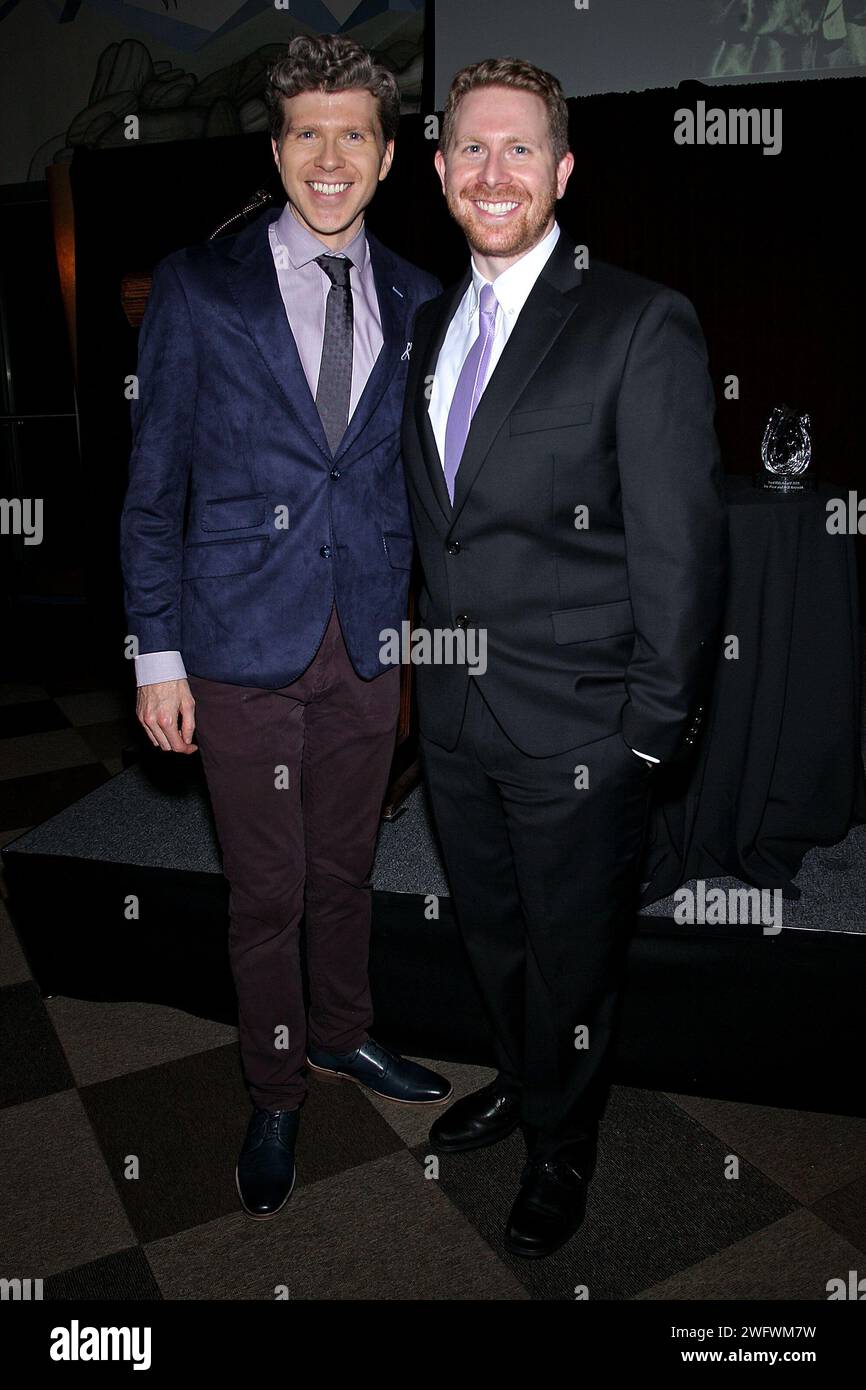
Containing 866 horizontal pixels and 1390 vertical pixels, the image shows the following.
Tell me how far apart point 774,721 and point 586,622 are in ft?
3.00

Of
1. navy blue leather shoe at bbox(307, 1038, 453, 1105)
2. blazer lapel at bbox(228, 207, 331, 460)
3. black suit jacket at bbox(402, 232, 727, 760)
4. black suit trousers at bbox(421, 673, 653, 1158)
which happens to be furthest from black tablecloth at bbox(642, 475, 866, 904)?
blazer lapel at bbox(228, 207, 331, 460)

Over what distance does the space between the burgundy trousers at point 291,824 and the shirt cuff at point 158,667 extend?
5 cm

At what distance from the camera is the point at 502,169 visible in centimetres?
130

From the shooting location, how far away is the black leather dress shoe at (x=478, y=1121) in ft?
5.75

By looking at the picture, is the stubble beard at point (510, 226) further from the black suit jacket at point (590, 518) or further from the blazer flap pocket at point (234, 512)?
Answer: the blazer flap pocket at point (234, 512)

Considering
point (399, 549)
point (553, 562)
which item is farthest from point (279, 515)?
point (553, 562)

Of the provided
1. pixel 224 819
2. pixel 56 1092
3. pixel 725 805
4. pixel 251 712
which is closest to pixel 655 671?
pixel 251 712

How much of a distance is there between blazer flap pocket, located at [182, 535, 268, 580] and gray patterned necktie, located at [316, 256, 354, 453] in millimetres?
194

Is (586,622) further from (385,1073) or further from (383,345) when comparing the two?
(385,1073)

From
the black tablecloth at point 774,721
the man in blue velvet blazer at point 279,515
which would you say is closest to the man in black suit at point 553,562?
the man in blue velvet blazer at point 279,515

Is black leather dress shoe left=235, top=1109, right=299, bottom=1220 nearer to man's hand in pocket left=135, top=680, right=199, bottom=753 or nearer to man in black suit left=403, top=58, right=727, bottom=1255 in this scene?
man in black suit left=403, top=58, right=727, bottom=1255

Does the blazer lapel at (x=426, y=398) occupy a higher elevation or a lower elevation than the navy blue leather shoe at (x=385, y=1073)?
higher

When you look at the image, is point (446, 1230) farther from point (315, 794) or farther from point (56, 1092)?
point (56, 1092)

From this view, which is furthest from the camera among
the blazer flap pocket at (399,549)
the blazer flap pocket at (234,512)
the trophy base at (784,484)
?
the trophy base at (784,484)
